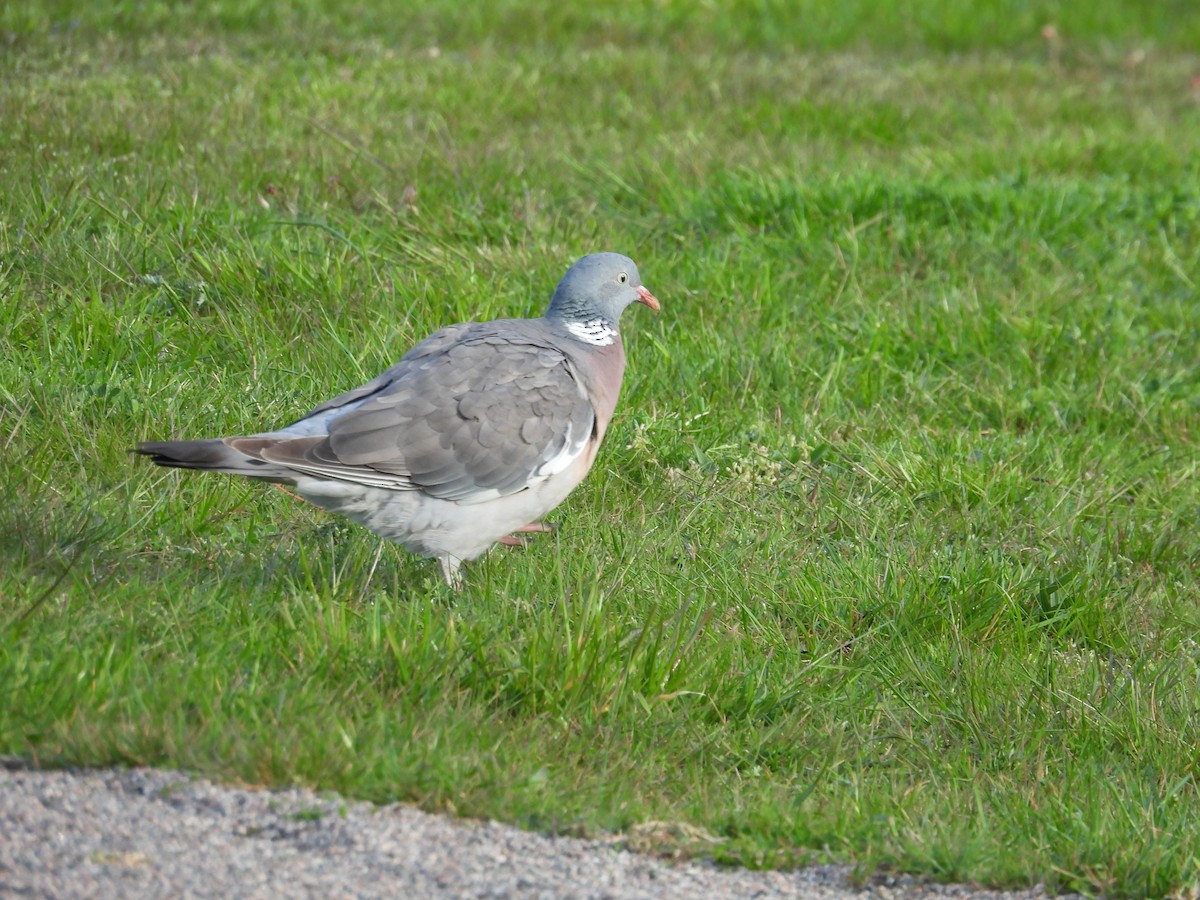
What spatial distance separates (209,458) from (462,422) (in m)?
0.84

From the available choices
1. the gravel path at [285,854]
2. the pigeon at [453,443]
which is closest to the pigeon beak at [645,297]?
the pigeon at [453,443]

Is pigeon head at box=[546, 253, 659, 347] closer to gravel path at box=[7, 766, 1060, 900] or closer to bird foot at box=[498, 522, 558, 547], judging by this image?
bird foot at box=[498, 522, 558, 547]

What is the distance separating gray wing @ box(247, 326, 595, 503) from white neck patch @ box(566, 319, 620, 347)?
32cm

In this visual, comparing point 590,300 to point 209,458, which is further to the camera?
point 590,300

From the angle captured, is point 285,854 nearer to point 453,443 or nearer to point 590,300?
point 453,443

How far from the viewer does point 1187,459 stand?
623cm

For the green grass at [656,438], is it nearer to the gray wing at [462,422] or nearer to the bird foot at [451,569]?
the bird foot at [451,569]

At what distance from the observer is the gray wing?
4.30 meters

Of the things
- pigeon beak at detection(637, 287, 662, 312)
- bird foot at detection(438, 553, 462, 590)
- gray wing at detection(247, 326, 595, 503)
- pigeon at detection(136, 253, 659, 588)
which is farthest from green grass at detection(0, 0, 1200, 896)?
pigeon beak at detection(637, 287, 662, 312)

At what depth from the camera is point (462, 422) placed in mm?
4469

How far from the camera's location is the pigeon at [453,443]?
4.25 m

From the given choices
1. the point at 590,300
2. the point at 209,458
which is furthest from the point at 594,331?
the point at 209,458

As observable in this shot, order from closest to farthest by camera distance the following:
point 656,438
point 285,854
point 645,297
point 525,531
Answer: point 285,854
point 525,531
point 645,297
point 656,438

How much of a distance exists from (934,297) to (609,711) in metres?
3.91
